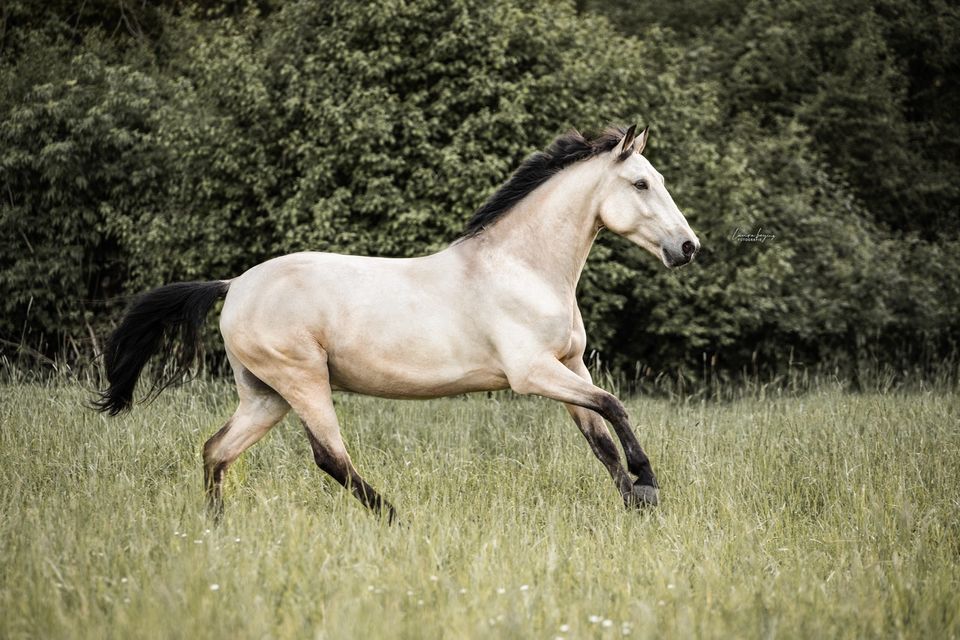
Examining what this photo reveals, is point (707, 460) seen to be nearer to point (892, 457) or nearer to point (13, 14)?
point (892, 457)

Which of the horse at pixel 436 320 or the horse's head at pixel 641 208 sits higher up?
the horse's head at pixel 641 208

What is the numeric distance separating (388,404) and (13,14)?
16.4 metres

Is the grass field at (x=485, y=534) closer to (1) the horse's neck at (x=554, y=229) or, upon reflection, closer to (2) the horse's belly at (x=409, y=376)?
(2) the horse's belly at (x=409, y=376)

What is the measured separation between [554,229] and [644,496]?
167cm

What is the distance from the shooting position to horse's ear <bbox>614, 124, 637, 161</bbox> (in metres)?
5.28

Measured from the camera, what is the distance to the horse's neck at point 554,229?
534 cm

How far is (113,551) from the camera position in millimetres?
3805

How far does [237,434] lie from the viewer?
523 cm

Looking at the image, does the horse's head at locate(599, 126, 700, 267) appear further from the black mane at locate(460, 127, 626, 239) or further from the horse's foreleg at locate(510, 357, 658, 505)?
the horse's foreleg at locate(510, 357, 658, 505)

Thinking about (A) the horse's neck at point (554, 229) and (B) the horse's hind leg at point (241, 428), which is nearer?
(B) the horse's hind leg at point (241, 428)

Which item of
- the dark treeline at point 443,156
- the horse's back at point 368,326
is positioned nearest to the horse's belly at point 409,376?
the horse's back at point 368,326

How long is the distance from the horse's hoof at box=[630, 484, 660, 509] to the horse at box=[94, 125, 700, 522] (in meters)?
0.01

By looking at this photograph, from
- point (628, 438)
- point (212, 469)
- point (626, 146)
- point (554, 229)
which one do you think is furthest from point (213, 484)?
point (626, 146)
